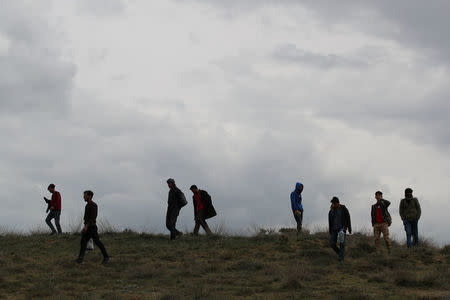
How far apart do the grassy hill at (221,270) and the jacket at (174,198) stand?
124cm

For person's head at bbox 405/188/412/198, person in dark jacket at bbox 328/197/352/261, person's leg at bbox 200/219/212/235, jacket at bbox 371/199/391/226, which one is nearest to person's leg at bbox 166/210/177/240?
person's leg at bbox 200/219/212/235

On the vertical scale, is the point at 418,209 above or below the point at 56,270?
above

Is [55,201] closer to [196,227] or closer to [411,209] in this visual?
[196,227]

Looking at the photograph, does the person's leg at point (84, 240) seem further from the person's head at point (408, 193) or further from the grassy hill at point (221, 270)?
the person's head at point (408, 193)

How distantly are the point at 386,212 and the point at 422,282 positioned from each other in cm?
301

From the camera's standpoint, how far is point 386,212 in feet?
67.2

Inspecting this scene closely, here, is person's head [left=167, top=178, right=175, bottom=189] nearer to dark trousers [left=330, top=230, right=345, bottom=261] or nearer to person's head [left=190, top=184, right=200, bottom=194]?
person's head [left=190, top=184, right=200, bottom=194]

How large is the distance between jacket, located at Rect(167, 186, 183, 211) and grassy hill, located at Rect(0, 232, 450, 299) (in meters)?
1.24

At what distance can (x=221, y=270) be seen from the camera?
19.7 meters

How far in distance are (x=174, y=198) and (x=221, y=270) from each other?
4830 mm

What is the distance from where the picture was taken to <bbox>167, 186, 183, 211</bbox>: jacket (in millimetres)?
23844

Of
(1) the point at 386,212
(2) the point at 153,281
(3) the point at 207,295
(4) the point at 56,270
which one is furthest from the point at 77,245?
(1) the point at 386,212

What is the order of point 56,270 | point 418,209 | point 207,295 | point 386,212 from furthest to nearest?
point 418,209 < point 386,212 < point 56,270 < point 207,295

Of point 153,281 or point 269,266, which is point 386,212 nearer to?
point 269,266
